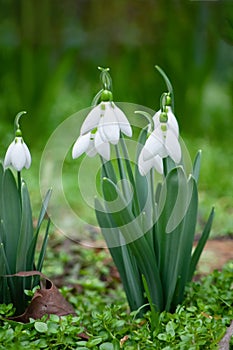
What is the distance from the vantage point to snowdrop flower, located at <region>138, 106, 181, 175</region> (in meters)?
1.62

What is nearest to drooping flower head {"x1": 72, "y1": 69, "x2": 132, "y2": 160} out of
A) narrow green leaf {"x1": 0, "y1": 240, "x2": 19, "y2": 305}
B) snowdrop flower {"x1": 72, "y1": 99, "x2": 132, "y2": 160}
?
snowdrop flower {"x1": 72, "y1": 99, "x2": 132, "y2": 160}

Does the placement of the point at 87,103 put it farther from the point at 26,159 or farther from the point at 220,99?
the point at 26,159

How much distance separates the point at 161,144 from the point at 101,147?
0.16 m

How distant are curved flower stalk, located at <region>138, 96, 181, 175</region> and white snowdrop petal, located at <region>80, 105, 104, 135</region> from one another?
15cm

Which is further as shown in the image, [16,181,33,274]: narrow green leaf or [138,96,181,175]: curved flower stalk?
[16,181,33,274]: narrow green leaf

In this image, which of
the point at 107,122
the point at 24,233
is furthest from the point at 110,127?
the point at 24,233

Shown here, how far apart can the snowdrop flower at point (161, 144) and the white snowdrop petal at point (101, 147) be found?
3.5 inches

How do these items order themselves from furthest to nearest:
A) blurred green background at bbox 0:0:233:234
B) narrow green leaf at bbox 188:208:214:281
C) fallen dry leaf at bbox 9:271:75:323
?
blurred green background at bbox 0:0:233:234
narrow green leaf at bbox 188:208:214:281
fallen dry leaf at bbox 9:271:75:323

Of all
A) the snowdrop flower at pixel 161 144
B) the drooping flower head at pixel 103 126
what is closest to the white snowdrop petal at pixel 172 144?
the snowdrop flower at pixel 161 144

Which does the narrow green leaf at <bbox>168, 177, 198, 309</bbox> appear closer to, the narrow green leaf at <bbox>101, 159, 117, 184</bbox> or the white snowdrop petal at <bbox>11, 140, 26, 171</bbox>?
the narrow green leaf at <bbox>101, 159, 117, 184</bbox>

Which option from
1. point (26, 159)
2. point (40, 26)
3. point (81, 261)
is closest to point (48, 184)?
point (81, 261)

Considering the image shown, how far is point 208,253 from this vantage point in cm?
288

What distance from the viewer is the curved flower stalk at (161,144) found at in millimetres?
1616

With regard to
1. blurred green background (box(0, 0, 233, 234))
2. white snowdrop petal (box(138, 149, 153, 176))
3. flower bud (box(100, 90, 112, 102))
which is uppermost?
flower bud (box(100, 90, 112, 102))
